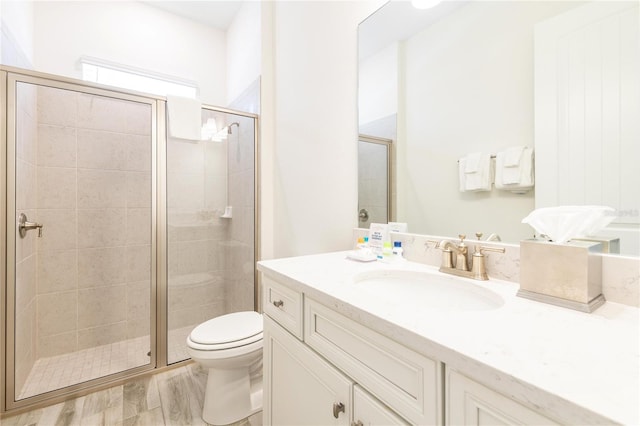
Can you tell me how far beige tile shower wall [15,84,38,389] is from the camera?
1599mm

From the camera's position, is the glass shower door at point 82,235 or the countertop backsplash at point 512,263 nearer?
the countertop backsplash at point 512,263

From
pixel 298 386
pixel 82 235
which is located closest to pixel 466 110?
pixel 298 386

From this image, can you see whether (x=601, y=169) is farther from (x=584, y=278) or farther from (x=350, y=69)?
(x=350, y=69)

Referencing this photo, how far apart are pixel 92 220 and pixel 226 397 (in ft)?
5.24

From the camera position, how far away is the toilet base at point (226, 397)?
1.43 metres

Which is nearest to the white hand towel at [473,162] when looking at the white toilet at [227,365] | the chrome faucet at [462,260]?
the chrome faucet at [462,260]

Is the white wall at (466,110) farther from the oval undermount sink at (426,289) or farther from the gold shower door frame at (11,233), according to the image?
the gold shower door frame at (11,233)

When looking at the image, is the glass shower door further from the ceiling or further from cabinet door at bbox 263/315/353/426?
cabinet door at bbox 263/315/353/426

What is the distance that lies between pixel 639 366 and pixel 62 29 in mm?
3194

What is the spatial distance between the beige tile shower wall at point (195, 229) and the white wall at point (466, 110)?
1.49 metres

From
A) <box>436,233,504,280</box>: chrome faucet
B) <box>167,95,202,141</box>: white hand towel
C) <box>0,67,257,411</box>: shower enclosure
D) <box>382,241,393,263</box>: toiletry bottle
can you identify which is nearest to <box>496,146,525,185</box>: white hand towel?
<box>436,233,504,280</box>: chrome faucet

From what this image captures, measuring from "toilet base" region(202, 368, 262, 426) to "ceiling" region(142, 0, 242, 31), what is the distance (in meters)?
2.63

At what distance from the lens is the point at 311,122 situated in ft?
4.82

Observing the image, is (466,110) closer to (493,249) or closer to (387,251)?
(493,249)
